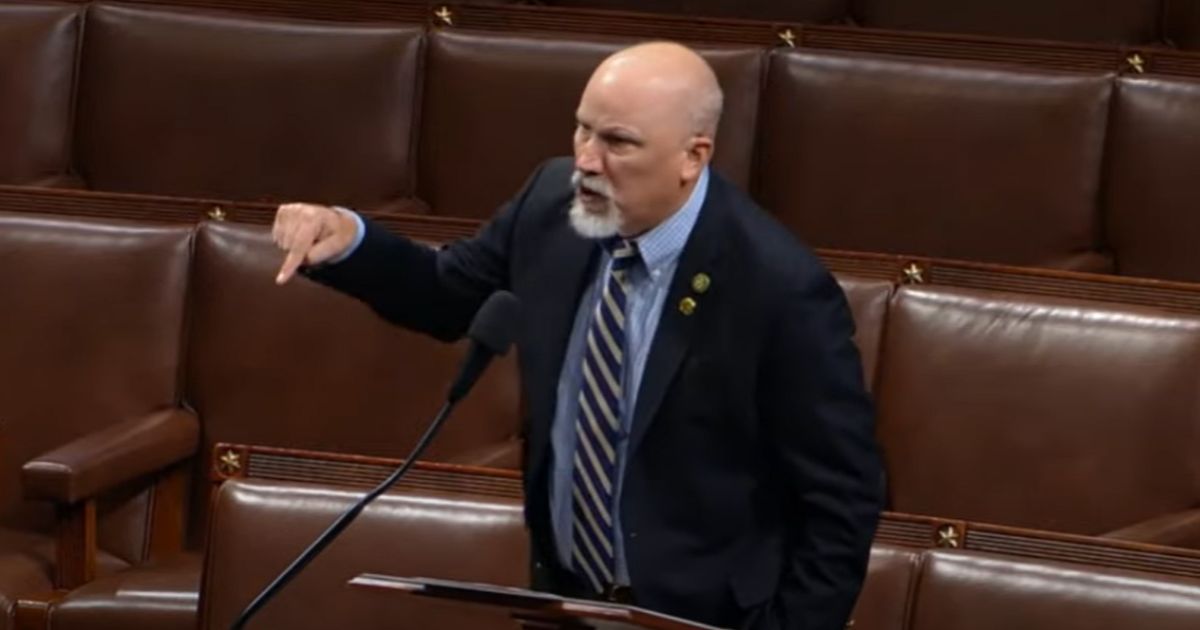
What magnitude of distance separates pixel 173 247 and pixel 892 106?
0.88ft

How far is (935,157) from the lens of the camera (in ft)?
2.71

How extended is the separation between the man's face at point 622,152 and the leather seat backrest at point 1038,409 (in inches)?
9.0

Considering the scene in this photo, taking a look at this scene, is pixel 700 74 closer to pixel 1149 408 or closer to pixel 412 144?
pixel 1149 408

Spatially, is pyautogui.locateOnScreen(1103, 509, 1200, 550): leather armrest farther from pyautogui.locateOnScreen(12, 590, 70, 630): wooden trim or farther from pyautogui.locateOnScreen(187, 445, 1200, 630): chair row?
pyautogui.locateOnScreen(12, 590, 70, 630): wooden trim

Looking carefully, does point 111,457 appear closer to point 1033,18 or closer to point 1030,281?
point 1030,281

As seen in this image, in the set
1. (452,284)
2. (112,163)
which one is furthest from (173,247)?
(452,284)

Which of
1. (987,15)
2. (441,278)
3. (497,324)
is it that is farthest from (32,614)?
(987,15)

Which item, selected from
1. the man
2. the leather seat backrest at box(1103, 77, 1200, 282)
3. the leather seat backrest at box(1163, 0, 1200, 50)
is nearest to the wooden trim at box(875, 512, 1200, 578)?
the man

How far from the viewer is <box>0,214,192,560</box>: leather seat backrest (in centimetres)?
78

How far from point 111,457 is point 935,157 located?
0.32 meters

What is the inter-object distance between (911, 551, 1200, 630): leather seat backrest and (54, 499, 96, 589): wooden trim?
277 millimetres

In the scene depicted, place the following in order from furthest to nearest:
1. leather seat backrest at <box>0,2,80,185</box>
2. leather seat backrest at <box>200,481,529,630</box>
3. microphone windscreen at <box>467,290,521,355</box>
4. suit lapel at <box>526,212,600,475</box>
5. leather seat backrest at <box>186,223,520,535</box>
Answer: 1. leather seat backrest at <box>0,2,80,185</box>
2. leather seat backrest at <box>186,223,520,535</box>
3. leather seat backrest at <box>200,481,529,630</box>
4. suit lapel at <box>526,212,600,475</box>
5. microphone windscreen at <box>467,290,521,355</box>

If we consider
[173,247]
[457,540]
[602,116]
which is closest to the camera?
[602,116]

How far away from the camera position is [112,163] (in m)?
0.88
